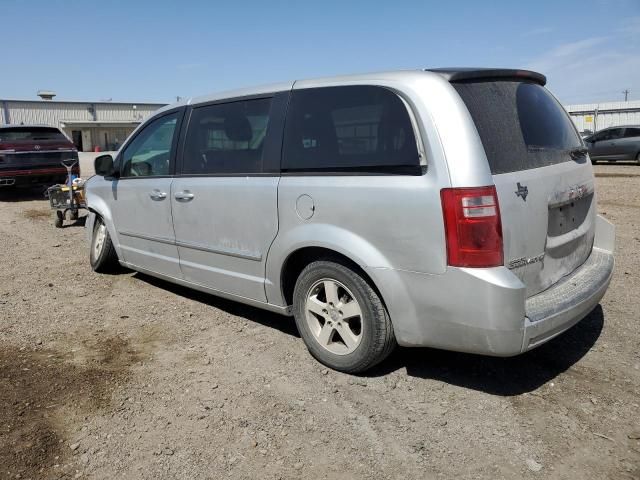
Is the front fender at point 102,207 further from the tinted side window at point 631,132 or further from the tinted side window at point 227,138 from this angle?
the tinted side window at point 631,132

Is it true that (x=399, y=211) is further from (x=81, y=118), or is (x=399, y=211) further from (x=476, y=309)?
(x=81, y=118)

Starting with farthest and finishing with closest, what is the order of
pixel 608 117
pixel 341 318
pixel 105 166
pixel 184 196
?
pixel 608 117, pixel 105 166, pixel 184 196, pixel 341 318

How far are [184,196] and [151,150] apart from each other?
891 mm

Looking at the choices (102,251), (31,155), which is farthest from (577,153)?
(31,155)

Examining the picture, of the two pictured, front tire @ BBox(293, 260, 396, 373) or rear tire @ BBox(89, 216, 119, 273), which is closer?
front tire @ BBox(293, 260, 396, 373)

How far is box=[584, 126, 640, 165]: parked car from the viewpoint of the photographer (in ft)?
65.8

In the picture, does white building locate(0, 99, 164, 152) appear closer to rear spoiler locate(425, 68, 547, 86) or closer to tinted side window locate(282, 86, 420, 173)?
tinted side window locate(282, 86, 420, 173)

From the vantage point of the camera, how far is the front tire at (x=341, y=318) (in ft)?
10.8

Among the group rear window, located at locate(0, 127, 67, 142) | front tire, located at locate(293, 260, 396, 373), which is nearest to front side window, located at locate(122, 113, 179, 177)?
front tire, located at locate(293, 260, 396, 373)

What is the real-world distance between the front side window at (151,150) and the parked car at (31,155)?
8.26 m

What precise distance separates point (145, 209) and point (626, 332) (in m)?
4.09

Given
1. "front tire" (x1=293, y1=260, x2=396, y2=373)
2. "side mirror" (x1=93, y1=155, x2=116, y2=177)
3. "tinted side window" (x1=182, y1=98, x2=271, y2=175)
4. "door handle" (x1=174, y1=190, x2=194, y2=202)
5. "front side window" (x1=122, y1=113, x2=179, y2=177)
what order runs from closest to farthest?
"front tire" (x1=293, y1=260, x2=396, y2=373) → "tinted side window" (x1=182, y1=98, x2=271, y2=175) → "door handle" (x1=174, y1=190, x2=194, y2=202) → "front side window" (x1=122, y1=113, x2=179, y2=177) → "side mirror" (x1=93, y1=155, x2=116, y2=177)

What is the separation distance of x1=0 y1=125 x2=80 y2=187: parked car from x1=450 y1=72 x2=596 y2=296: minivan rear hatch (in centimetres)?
1149

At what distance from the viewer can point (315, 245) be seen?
11.3 ft
